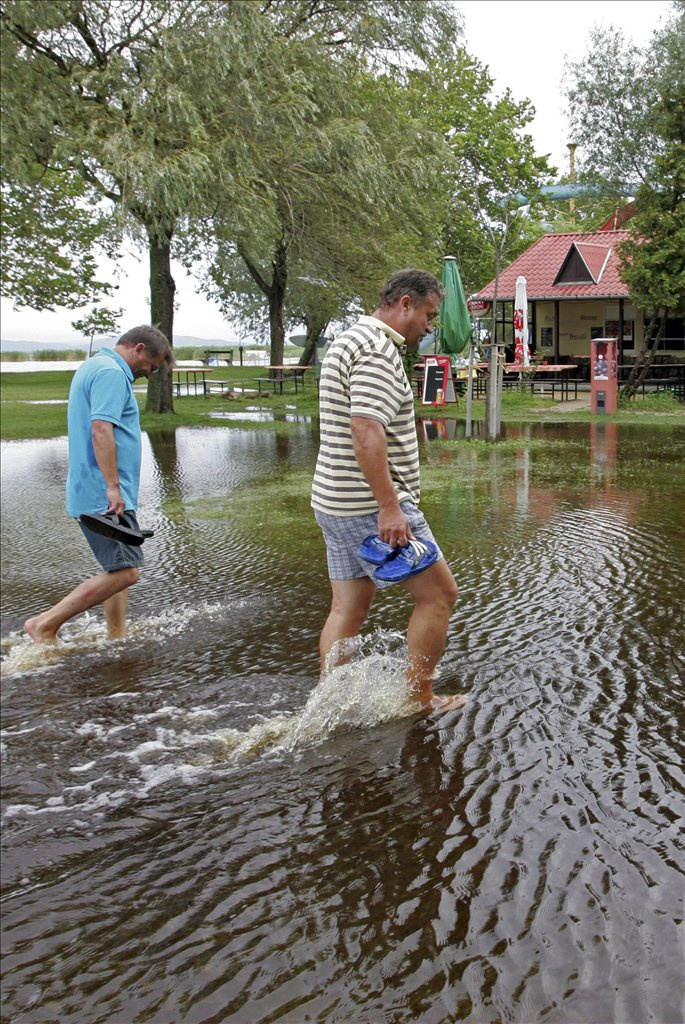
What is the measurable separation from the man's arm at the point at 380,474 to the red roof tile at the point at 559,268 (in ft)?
91.4

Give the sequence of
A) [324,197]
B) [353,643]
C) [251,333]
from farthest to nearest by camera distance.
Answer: [251,333] → [324,197] → [353,643]

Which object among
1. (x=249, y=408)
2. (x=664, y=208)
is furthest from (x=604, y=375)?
(x=249, y=408)

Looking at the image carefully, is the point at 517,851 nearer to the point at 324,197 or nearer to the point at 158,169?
the point at 158,169

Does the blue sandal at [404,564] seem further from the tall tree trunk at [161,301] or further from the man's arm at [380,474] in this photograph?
the tall tree trunk at [161,301]

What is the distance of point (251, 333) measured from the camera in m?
55.3

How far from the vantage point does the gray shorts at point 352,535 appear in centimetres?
421

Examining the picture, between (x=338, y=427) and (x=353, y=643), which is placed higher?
(x=338, y=427)

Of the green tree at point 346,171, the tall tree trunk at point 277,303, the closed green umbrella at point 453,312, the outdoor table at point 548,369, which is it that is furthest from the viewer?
the tall tree trunk at point 277,303

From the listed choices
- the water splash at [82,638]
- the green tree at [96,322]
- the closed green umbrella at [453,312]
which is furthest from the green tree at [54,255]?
the water splash at [82,638]

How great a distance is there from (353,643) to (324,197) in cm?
1747

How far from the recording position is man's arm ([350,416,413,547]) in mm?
3943

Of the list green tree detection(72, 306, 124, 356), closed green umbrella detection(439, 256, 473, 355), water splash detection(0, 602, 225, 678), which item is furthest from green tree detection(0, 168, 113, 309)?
water splash detection(0, 602, 225, 678)

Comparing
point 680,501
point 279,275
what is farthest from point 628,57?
point 680,501

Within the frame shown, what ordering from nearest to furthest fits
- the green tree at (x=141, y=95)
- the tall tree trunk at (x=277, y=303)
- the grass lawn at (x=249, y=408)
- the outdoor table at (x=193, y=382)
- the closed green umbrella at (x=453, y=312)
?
1. the green tree at (x=141, y=95)
2. the closed green umbrella at (x=453, y=312)
3. the grass lawn at (x=249, y=408)
4. the outdoor table at (x=193, y=382)
5. the tall tree trunk at (x=277, y=303)
